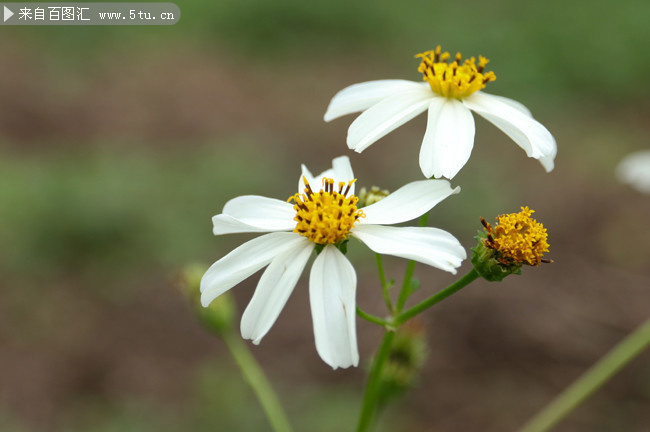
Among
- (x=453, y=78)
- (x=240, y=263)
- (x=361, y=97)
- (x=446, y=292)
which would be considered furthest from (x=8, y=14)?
(x=446, y=292)

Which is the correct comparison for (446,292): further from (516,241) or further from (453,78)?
(453,78)

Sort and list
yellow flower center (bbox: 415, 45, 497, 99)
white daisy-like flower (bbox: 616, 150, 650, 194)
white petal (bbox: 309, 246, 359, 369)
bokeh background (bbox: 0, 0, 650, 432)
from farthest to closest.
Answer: bokeh background (bbox: 0, 0, 650, 432)
white daisy-like flower (bbox: 616, 150, 650, 194)
yellow flower center (bbox: 415, 45, 497, 99)
white petal (bbox: 309, 246, 359, 369)

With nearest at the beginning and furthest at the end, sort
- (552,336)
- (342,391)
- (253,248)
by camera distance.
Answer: (253,248), (342,391), (552,336)

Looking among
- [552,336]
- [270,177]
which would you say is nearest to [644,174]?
[552,336]

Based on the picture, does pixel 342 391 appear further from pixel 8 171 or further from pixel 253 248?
pixel 8 171

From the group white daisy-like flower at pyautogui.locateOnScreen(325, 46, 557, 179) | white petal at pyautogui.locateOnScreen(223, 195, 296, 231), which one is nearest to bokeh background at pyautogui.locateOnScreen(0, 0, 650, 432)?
white petal at pyautogui.locateOnScreen(223, 195, 296, 231)

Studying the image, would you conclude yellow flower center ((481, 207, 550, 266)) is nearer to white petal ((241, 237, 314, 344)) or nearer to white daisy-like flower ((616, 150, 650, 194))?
white petal ((241, 237, 314, 344))
